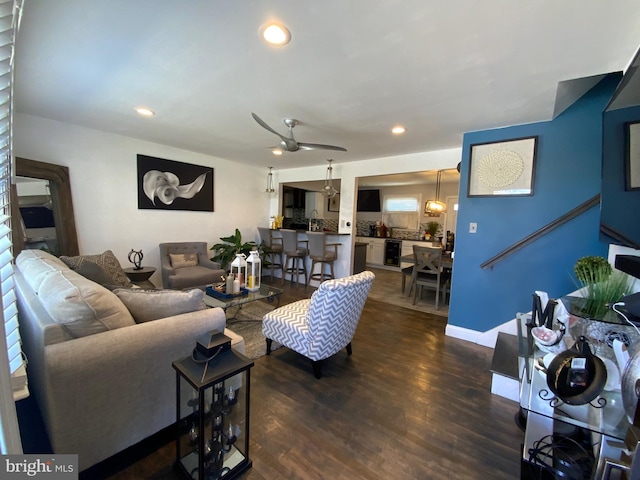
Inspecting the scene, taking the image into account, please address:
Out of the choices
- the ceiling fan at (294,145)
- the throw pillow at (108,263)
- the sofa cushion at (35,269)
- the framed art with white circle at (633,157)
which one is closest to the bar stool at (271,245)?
the throw pillow at (108,263)

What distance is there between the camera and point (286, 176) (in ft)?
18.0

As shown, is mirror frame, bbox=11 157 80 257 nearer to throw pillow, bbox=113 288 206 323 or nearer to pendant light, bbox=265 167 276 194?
throw pillow, bbox=113 288 206 323

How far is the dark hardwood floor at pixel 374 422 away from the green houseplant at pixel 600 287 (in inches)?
35.0

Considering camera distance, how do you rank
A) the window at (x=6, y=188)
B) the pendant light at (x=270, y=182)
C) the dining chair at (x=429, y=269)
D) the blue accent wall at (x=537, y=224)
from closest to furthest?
the window at (x=6, y=188)
the blue accent wall at (x=537, y=224)
the dining chair at (x=429, y=269)
the pendant light at (x=270, y=182)

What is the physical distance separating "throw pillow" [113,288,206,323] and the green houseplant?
2504 mm

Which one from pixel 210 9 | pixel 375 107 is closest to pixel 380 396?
pixel 375 107

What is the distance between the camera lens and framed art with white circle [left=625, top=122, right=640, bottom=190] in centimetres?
152

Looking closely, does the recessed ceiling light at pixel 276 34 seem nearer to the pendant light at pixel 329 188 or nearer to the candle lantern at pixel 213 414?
the candle lantern at pixel 213 414

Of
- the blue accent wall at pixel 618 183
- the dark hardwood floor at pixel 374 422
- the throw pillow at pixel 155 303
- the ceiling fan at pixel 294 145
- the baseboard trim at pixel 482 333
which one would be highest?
the ceiling fan at pixel 294 145

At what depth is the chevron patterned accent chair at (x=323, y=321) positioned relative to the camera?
1933 mm

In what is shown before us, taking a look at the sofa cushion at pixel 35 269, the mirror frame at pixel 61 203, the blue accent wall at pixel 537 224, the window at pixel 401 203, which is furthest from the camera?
the window at pixel 401 203

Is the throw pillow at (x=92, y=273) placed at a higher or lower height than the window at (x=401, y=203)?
lower

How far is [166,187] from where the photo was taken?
13.6 feet

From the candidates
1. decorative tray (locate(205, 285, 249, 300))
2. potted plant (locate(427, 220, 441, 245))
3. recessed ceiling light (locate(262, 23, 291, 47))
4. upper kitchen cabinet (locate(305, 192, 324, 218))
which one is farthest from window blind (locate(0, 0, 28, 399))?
upper kitchen cabinet (locate(305, 192, 324, 218))
